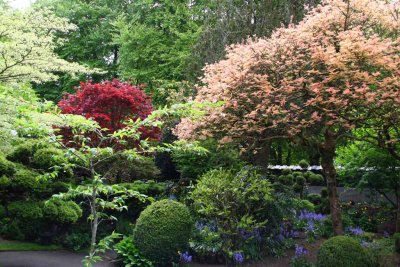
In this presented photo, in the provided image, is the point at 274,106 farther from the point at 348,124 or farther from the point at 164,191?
the point at 164,191

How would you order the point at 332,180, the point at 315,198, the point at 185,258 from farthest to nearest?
the point at 315,198 < the point at 332,180 < the point at 185,258

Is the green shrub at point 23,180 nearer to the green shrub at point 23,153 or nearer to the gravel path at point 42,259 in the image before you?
the green shrub at point 23,153

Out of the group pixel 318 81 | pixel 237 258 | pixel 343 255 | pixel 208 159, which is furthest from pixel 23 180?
pixel 343 255

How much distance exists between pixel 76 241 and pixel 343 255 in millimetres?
4939

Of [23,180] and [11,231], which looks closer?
[23,180]

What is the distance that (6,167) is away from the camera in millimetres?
6312

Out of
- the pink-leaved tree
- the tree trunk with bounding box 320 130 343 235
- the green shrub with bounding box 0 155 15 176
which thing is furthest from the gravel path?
the tree trunk with bounding box 320 130 343 235

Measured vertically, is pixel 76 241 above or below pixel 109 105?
below

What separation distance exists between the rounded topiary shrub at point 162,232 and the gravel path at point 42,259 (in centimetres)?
83

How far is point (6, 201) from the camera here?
7.00m

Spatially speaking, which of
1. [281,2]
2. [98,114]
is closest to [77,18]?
[281,2]

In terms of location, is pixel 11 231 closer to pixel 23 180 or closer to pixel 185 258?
pixel 23 180

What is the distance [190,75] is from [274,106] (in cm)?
850

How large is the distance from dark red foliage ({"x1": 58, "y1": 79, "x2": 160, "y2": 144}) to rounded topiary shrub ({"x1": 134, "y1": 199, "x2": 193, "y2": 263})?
312 centimetres
